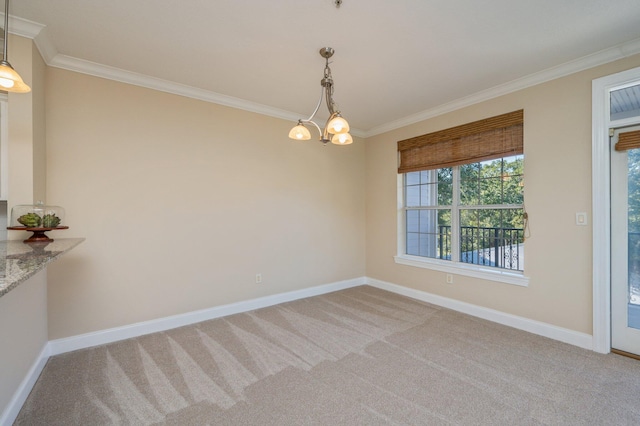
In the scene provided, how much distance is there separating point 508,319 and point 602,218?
4.61ft

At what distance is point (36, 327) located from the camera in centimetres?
225

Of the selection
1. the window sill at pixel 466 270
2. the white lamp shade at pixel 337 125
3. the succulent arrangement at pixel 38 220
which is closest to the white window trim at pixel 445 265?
the window sill at pixel 466 270

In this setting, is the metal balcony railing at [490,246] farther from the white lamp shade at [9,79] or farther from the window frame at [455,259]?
the white lamp shade at [9,79]

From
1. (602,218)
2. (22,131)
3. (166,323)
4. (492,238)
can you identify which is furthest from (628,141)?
(22,131)

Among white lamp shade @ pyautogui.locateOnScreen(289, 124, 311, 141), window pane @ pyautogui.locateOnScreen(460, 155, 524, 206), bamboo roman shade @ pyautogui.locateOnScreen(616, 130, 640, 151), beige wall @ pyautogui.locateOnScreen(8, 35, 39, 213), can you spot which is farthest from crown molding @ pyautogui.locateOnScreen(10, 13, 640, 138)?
white lamp shade @ pyautogui.locateOnScreen(289, 124, 311, 141)

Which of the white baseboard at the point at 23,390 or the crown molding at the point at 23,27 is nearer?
the white baseboard at the point at 23,390

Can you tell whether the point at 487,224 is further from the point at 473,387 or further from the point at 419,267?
the point at 473,387

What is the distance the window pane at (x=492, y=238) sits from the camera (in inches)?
129

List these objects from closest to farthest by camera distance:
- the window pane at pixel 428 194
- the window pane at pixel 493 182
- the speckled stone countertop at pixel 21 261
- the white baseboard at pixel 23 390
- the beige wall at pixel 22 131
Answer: the speckled stone countertop at pixel 21 261 < the white baseboard at pixel 23 390 < the beige wall at pixel 22 131 < the window pane at pixel 493 182 < the window pane at pixel 428 194

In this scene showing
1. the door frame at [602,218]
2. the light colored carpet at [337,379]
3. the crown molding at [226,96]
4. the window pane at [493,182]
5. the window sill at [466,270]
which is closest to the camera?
the light colored carpet at [337,379]

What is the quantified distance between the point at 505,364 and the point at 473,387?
53cm

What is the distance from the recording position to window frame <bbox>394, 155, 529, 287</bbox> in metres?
3.22

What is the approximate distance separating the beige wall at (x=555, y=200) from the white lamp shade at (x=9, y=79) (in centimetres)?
417

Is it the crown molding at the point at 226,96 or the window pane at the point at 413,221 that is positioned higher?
the crown molding at the point at 226,96
